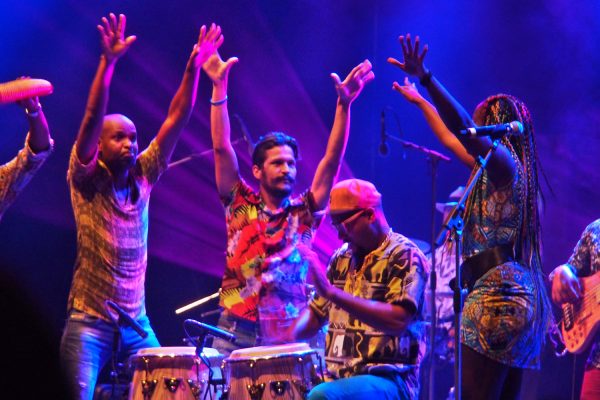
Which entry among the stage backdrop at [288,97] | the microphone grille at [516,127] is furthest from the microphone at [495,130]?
the stage backdrop at [288,97]

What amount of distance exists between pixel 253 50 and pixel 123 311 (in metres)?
4.49

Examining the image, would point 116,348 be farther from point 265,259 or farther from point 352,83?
point 352,83

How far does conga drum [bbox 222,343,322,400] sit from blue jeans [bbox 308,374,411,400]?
502 millimetres

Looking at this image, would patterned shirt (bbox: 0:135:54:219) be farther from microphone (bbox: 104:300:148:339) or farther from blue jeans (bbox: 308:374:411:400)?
blue jeans (bbox: 308:374:411:400)

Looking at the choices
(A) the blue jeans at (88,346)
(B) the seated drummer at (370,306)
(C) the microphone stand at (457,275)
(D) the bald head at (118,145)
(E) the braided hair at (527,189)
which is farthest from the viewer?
(D) the bald head at (118,145)

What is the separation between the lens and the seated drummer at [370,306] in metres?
3.52

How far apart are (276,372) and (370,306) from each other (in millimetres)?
849

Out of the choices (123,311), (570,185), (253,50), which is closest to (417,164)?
(570,185)

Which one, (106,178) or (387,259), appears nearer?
(387,259)

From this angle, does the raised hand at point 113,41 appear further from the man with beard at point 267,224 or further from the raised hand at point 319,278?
the raised hand at point 319,278

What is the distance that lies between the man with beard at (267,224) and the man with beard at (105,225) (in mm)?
466

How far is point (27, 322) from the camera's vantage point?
112 cm

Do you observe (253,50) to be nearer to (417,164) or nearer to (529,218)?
(417,164)

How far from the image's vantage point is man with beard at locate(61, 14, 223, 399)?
467cm
